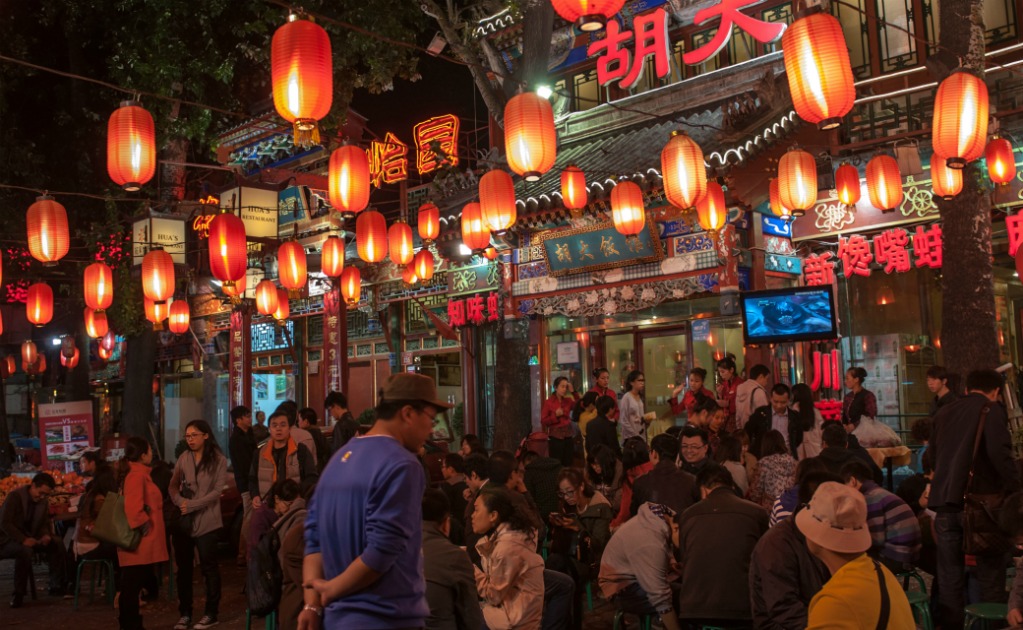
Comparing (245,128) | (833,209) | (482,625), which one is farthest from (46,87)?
(482,625)

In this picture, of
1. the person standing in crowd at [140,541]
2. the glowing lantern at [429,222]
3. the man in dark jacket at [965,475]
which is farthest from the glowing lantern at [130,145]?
the man in dark jacket at [965,475]

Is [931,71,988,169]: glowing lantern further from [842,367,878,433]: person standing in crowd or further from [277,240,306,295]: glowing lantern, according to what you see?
[277,240,306,295]: glowing lantern

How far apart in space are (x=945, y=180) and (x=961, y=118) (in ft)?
5.40

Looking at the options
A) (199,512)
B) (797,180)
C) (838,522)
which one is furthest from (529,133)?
(838,522)

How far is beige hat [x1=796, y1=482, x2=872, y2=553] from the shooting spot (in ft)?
10.7

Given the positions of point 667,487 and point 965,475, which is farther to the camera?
point 667,487

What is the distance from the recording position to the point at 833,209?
13961 millimetres

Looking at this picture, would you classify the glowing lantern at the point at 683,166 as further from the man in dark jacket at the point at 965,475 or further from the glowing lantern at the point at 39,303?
the glowing lantern at the point at 39,303

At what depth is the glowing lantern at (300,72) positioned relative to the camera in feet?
27.5

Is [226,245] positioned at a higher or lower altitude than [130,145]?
lower

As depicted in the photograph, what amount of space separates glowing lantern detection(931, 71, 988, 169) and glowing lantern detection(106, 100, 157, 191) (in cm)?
852

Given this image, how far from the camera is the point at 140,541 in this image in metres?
8.09

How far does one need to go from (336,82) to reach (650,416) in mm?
7743

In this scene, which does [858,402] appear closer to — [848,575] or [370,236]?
[370,236]
